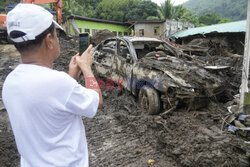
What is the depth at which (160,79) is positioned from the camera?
3795 mm

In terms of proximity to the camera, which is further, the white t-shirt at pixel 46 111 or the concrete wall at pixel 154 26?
the concrete wall at pixel 154 26

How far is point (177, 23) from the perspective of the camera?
2462 centimetres

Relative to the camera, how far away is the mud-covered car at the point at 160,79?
3.65 metres

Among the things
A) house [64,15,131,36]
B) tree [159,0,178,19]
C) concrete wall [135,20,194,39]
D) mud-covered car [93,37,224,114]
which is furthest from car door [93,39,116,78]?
tree [159,0,178,19]

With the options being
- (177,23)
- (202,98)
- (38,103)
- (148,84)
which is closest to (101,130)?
(148,84)

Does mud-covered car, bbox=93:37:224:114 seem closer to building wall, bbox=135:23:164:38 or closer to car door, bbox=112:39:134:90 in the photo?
car door, bbox=112:39:134:90

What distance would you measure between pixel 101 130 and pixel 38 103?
299cm

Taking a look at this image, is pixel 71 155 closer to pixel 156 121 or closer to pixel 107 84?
pixel 156 121

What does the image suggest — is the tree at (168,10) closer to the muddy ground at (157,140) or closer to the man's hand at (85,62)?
the muddy ground at (157,140)

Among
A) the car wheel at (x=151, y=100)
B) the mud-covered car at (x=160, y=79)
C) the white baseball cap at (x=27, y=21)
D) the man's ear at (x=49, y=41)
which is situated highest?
the white baseball cap at (x=27, y=21)

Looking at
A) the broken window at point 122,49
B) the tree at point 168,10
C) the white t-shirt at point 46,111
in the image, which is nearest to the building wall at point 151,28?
the tree at point 168,10

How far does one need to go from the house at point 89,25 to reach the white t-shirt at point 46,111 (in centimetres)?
1948

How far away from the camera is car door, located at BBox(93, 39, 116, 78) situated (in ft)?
18.0

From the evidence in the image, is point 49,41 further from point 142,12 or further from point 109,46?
point 142,12
